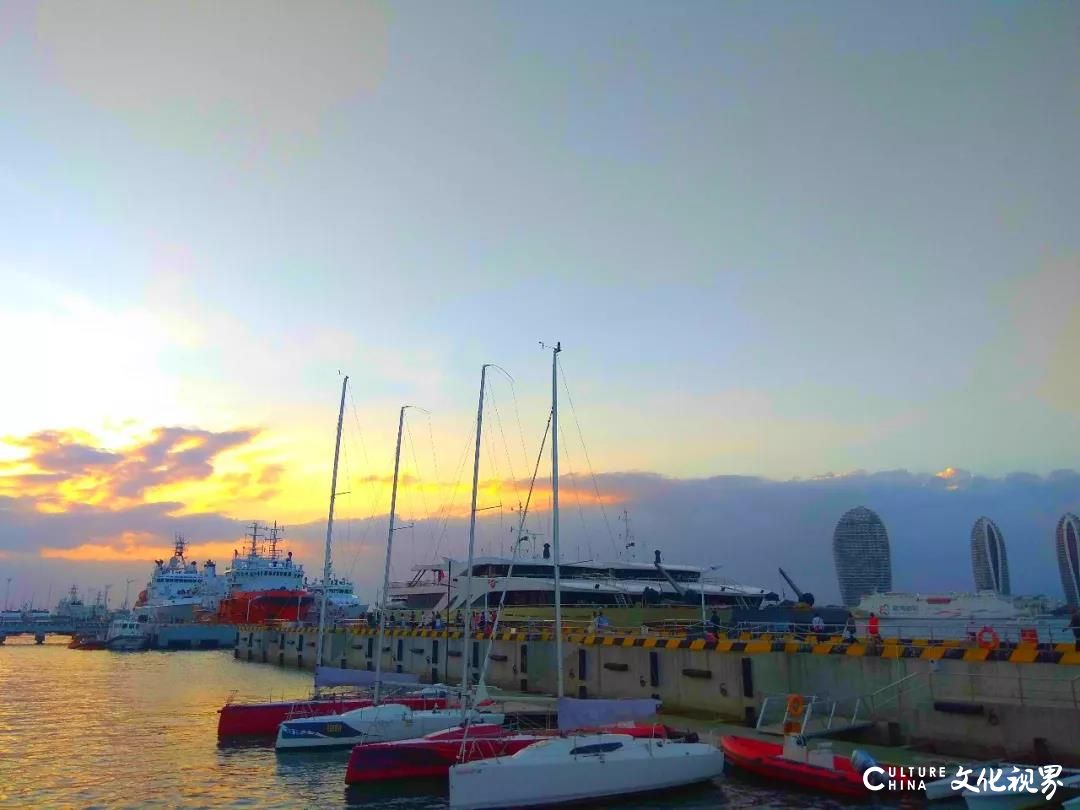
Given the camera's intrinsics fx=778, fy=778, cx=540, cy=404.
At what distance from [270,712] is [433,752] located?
449 inches

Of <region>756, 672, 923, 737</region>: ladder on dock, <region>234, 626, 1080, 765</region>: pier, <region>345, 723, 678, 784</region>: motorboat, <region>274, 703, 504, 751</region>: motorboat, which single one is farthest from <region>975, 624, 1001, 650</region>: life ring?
<region>274, 703, 504, 751</region>: motorboat

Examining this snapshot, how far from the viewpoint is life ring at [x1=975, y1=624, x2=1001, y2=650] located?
2452 cm

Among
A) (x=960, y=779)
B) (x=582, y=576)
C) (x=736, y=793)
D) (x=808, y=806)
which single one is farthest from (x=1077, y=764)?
(x=582, y=576)

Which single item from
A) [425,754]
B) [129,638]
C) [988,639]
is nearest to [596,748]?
[425,754]

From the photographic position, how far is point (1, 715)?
3938cm

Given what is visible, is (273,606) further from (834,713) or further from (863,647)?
(863,647)

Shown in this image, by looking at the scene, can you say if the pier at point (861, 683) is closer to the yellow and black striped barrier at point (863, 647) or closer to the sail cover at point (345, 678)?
the yellow and black striped barrier at point (863, 647)

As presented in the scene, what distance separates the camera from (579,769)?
19.8m

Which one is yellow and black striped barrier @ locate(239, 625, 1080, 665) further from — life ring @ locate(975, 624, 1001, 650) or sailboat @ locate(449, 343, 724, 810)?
sailboat @ locate(449, 343, 724, 810)

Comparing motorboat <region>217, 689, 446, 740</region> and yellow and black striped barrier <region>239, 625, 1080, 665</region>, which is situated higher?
yellow and black striped barrier <region>239, 625, 1080, 665</region>

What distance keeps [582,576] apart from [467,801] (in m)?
57.9

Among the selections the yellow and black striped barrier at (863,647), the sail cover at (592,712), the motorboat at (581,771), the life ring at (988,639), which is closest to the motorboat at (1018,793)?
the yellow and black striped barrier at (863,647)

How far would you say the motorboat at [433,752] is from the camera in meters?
22.8

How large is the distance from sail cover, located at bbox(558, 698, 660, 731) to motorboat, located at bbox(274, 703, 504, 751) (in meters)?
6.09
